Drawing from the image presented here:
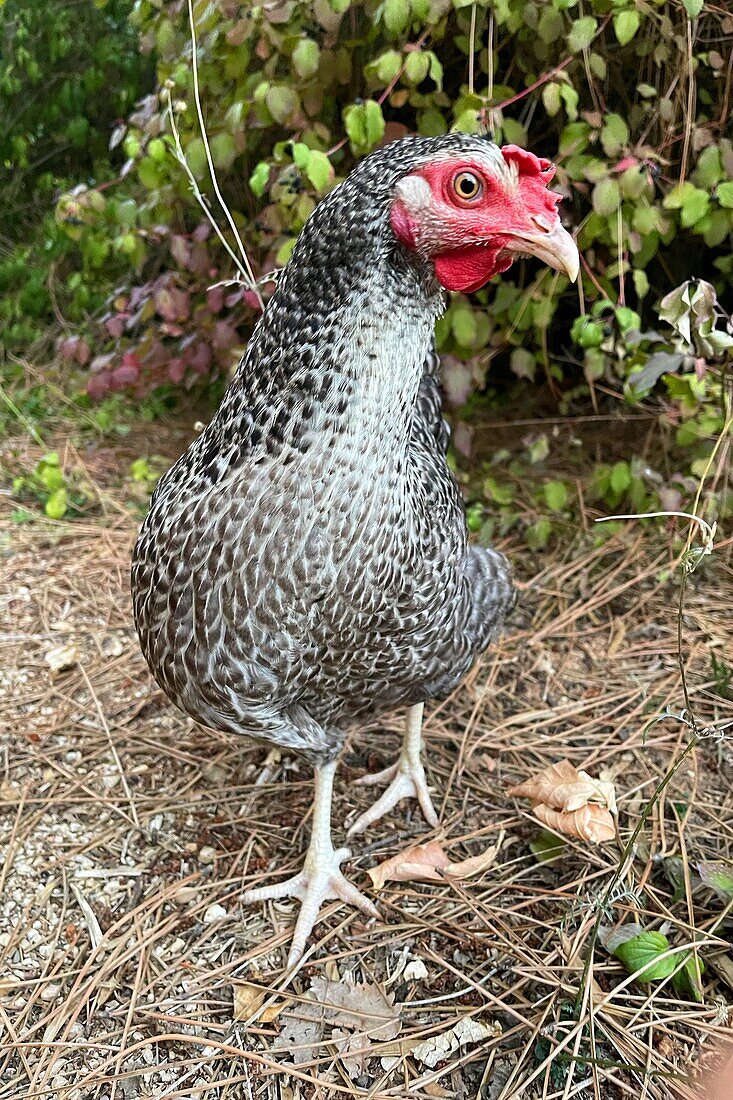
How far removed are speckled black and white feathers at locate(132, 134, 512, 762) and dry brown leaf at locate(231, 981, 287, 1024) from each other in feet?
1.75

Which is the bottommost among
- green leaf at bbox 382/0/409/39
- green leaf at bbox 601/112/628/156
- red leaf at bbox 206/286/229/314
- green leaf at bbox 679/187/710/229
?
red leaf at bbox 206/286/229/314

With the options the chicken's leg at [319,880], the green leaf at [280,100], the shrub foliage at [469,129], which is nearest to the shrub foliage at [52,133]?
the shrub foliage at [469,129]

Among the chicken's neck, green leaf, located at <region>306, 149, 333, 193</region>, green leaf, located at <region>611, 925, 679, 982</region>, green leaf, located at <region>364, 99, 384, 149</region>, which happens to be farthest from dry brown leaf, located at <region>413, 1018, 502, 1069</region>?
green leaf, located at <region>364, 99, 384, 149</region>

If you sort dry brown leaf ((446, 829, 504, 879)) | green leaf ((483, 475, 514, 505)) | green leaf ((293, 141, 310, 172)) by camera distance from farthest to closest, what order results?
green leaf ((483, 475, 514, 505)) < green leaf ((293, 141, 310, 172)) < dry brown leaf ((446, 829, 504, 879))

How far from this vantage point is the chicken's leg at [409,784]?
2.17 m

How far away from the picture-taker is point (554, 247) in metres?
1.33

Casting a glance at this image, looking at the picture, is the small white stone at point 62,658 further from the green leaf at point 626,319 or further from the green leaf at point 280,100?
the green leaf at point 626,319

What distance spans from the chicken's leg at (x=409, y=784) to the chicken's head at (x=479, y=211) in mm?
1237

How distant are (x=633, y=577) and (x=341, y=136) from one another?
6.24 ft

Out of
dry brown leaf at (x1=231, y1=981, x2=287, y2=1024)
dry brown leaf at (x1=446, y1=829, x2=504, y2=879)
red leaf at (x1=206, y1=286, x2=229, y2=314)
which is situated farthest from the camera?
red leaf at (x1=206, y1=286, x2=229, y2=314)

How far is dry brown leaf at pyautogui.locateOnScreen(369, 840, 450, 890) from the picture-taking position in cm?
199

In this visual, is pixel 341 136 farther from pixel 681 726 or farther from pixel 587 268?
pixel 681 726

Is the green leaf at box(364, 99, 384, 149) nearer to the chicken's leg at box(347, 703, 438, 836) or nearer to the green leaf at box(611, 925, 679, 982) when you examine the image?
the chicken's leg at box(347, 703, 438, 836)

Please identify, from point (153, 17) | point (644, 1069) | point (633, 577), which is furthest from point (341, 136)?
point (644, 1069)
